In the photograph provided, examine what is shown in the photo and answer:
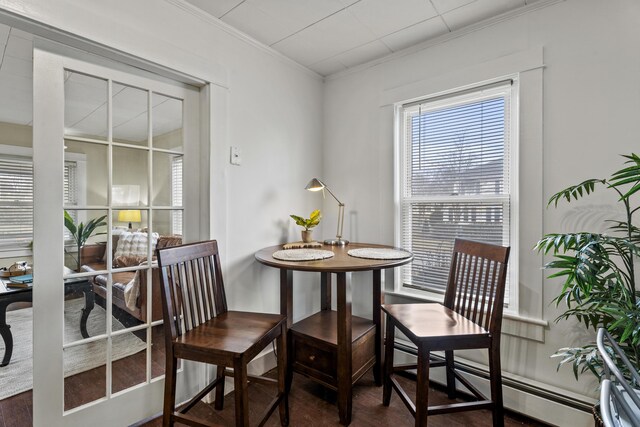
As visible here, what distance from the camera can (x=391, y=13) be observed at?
1913 millimetres

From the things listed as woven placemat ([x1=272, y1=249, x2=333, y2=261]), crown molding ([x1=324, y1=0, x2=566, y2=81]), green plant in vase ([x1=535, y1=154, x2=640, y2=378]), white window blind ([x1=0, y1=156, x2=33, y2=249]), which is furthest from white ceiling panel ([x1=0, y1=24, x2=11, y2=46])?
green plant in vase ([x1=535, y1=154, x2=640, y2=378])

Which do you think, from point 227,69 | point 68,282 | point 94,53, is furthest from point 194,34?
point 68,282

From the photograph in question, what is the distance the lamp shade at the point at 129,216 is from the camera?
1722 millimetres

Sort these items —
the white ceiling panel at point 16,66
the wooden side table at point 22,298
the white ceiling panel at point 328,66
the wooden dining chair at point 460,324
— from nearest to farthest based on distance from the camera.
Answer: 1. the wooden dining chair at point 460,324
2. the wooden side table at point 22,298
3. the white ceiling panel at point 16,66
4. the white ceiling panel at point 328,66

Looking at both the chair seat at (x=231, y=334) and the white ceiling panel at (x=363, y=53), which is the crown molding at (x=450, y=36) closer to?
the white ceiling panel at (x=363, y=53)

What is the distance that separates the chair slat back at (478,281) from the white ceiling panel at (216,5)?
200 centimetres

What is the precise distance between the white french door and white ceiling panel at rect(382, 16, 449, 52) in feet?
4.80

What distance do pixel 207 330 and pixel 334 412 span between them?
37.5 inches

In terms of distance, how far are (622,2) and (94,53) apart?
2743 mm

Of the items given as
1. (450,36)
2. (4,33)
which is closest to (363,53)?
(450,36)

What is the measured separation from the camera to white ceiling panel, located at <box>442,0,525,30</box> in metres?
1.83

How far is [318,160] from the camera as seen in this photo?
114 inches

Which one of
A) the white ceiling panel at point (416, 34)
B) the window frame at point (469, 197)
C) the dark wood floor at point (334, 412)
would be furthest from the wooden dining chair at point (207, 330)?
the white ceiling panel at point (416, 34)

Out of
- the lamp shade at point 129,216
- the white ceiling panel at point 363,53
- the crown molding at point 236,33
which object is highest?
the white ceiling panel at point 363,53
